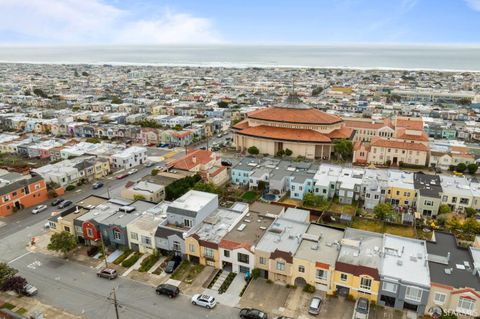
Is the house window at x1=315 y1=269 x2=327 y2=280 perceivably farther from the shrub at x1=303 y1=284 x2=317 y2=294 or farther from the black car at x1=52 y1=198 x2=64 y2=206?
the black car at x1=52 y1=198 x2=64 y2=206

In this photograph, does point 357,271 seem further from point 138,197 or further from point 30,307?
point 138,197

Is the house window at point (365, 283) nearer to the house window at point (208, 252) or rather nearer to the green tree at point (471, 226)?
the house window at point (208, 252)

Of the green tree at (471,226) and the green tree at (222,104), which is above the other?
the green tree at (222,104)

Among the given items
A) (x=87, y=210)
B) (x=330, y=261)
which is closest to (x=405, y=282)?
(x=330, y=261)

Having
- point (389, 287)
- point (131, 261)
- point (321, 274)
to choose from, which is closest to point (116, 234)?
point (131, 261)

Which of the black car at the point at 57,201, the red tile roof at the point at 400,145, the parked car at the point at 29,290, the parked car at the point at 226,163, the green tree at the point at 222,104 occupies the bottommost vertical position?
the parked car at the point at 29,290

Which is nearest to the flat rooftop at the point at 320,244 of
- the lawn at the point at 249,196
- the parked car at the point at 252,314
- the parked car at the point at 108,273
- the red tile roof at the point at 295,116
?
the parked car at the point at 252,314
